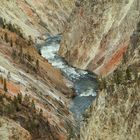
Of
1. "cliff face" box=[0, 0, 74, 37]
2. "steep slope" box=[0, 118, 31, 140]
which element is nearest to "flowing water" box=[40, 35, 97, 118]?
"cliff face" box=[0, 0, 74, 37]

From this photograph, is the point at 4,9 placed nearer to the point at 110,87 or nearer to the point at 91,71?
the point at 91,71

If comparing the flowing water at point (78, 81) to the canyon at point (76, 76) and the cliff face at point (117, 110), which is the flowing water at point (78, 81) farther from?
the cliff face at point (117, 110)

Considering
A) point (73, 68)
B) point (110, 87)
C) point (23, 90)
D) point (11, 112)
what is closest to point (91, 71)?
point (73, 68)

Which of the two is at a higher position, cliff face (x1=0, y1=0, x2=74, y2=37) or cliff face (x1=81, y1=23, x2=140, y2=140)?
cliff face (x1=0, y1=0, x2=74, y2=37)

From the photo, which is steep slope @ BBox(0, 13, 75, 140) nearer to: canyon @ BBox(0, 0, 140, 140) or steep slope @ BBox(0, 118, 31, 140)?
canyon @ BBox(0, 0, 140, 140)

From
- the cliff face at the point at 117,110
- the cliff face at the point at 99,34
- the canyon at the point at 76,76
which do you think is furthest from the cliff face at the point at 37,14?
the cliff face at the point at 117,110

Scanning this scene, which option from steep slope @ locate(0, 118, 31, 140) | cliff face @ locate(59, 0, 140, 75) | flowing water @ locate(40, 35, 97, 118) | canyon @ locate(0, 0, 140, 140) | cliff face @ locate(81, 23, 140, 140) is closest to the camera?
cliff face @ locate(81, 23, 140, 140)
